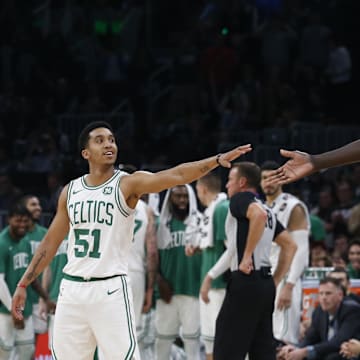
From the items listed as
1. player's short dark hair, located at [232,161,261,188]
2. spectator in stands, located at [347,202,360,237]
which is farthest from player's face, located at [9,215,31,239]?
spectator in stands, located at [347,202,360,237]

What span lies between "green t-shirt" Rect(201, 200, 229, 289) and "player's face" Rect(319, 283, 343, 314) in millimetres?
947

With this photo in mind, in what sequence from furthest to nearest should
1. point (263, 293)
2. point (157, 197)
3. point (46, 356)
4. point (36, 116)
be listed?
point (36, 116) < point (157, 197) < point (46, 356) < point (263, 293)

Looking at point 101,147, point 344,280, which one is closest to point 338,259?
point 344,280

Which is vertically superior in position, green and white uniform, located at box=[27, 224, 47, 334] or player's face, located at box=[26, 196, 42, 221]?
player's face, located at box=[26, 196, 42, 221]

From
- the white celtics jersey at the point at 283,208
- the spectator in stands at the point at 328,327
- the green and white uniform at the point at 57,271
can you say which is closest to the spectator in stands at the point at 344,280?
the spectator in stands at the point at 328,327

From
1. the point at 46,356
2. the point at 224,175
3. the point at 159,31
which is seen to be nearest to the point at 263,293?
the point at 46,356

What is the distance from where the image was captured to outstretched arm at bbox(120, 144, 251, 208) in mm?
7453

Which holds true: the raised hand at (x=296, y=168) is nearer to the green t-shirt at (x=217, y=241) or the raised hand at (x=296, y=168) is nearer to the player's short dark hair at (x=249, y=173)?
the player's short dark hair at (x=249, y=173)

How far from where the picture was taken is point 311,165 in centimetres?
560

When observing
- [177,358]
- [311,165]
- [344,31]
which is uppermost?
[344,31]

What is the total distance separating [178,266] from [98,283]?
3.62 m

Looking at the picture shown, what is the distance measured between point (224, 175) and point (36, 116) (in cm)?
539

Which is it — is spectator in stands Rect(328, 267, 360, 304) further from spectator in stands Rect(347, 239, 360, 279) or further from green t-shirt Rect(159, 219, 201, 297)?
green t-shirt Rect(159, 219, 201, 297)

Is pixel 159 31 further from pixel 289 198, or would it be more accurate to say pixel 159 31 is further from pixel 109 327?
pixel 109 327
